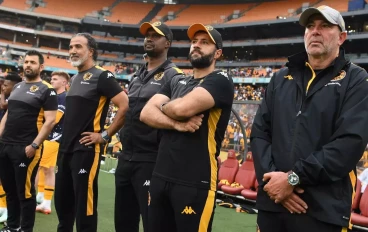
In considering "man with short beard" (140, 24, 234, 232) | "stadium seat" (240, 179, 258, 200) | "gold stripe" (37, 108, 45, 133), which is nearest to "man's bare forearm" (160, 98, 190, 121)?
"man with short beard" (140, 24, 234, 232)

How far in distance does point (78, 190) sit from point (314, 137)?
2.30 meters

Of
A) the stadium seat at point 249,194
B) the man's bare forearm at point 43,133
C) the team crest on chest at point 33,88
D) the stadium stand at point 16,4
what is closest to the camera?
the man's bare forearm at point 43,133

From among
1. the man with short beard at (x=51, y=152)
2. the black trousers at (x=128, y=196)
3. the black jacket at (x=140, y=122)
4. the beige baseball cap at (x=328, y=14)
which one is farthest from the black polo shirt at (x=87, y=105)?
the man with short beard at (x=51, y=152)

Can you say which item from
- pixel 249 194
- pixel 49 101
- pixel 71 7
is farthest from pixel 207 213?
pixel 71 7

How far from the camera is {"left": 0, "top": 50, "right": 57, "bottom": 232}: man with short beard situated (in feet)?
14.6

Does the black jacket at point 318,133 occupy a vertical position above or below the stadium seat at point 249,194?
above

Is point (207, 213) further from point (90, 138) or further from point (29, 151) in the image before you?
point (29, 151)

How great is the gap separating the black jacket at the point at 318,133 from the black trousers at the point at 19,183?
9.86 ft

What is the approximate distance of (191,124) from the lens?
2.76m

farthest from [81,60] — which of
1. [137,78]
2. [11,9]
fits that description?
[11,9]

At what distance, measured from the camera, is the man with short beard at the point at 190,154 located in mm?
2752

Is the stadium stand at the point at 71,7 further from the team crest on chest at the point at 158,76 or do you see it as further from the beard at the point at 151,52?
the team crest on chest at the point at 158,76

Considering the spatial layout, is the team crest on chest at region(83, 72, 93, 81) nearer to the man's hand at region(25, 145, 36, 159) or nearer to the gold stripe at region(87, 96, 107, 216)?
the gold stripe at region(87, 96, 107, 216)

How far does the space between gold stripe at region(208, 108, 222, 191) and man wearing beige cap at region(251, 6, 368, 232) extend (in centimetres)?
39
